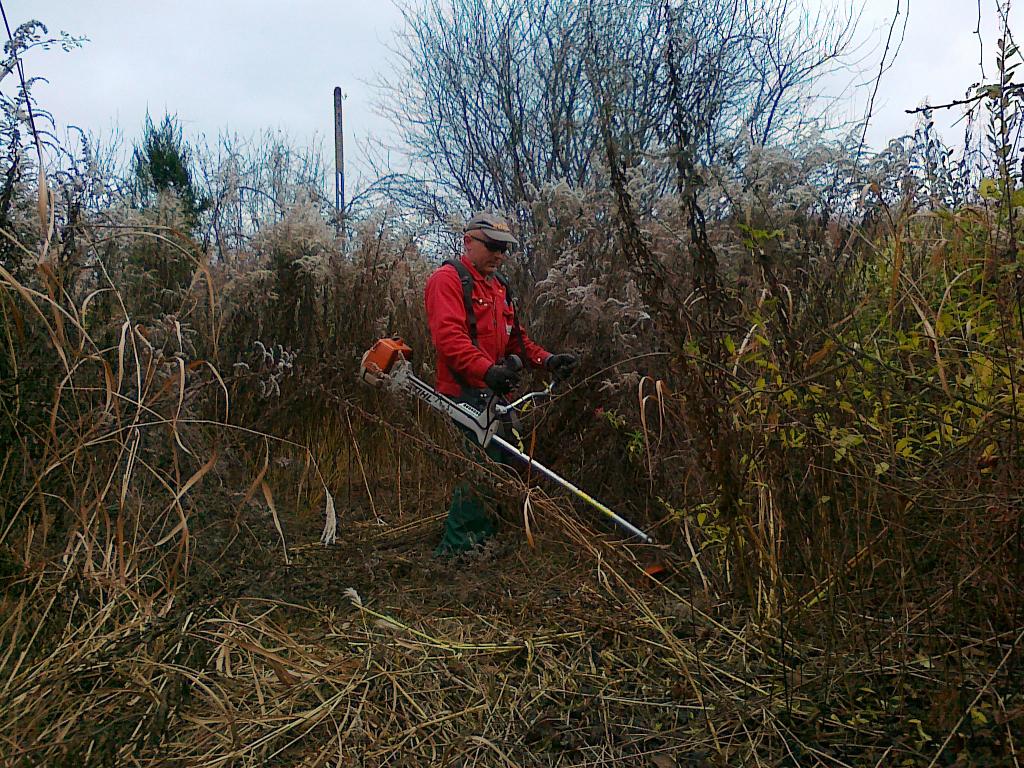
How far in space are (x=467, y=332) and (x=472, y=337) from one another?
0.06 m

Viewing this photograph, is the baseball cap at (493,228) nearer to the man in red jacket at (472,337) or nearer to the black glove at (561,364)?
the man in red jacket at (472,337)

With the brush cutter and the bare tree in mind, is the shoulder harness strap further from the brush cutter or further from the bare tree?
the bare tree

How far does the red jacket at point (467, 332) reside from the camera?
414 cm

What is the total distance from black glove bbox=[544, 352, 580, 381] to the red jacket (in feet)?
0.59

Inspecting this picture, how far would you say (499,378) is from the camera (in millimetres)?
3961

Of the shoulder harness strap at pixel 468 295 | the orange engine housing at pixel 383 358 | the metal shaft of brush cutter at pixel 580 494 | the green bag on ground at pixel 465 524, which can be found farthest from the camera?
the shoulder harness strap at pixel 468 295

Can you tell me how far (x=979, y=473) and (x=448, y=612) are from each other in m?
1.99

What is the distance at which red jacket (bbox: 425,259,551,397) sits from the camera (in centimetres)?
414

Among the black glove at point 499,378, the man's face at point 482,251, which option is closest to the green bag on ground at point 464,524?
the black glove at point 499,378

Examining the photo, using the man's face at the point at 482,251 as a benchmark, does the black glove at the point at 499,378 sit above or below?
below

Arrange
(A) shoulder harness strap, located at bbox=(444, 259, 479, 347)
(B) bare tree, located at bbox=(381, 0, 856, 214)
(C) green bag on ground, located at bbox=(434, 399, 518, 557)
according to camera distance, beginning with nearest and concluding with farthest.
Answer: (C) green bag on ground, located at bbox=(434, 399, 518, 557)
(A) shoulder harness strap, located at bbox=(444, 259, 479, 347)
(B) bare tree, located at bbox=(381, 0, 856, 214)

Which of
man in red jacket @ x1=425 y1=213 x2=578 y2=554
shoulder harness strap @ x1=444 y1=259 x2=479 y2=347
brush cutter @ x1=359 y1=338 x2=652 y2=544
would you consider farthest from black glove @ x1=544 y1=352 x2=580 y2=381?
shoulder harness strap @ x1=444 y1=259 x2=479 y2=347

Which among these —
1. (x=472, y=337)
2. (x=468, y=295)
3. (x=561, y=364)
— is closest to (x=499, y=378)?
(x=561, y=364)

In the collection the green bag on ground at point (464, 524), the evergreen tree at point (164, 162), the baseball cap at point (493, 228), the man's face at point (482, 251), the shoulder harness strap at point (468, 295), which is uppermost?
the evergreen tree at point (164, 162)
